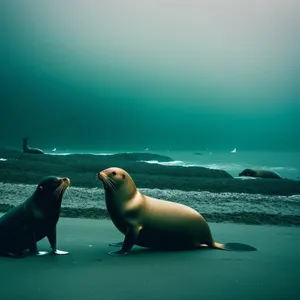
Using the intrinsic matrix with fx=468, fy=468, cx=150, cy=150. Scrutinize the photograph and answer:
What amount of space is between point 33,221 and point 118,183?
53 centimetres

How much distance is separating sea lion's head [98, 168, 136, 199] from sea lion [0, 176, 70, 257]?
9.1 inches

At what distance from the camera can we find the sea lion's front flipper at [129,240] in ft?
8.79

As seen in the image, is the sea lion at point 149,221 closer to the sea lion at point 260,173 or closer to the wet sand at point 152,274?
the wet sand at point 152,274

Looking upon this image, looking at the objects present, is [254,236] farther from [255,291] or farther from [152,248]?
[255,291]

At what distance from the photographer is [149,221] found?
9.21ft

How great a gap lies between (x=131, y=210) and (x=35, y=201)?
565 millimetres

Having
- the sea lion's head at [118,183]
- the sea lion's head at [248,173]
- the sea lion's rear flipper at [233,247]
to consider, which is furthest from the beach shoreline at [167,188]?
the sea lion's head at [248,173]


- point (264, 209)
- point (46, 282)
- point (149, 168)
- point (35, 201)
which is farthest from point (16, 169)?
point (46, 282)

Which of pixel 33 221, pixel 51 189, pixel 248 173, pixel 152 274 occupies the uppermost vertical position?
pixel 248 173

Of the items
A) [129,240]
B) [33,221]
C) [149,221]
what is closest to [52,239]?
[33,221]

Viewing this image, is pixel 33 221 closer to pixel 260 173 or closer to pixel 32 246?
pixel 32 246

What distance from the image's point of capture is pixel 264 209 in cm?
493

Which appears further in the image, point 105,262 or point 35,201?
point 35,201

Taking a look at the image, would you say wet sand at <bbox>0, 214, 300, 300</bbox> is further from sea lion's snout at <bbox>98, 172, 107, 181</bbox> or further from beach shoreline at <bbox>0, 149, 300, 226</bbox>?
beach shoreline at <bbox>0, 149, 300, 226</bbox>
